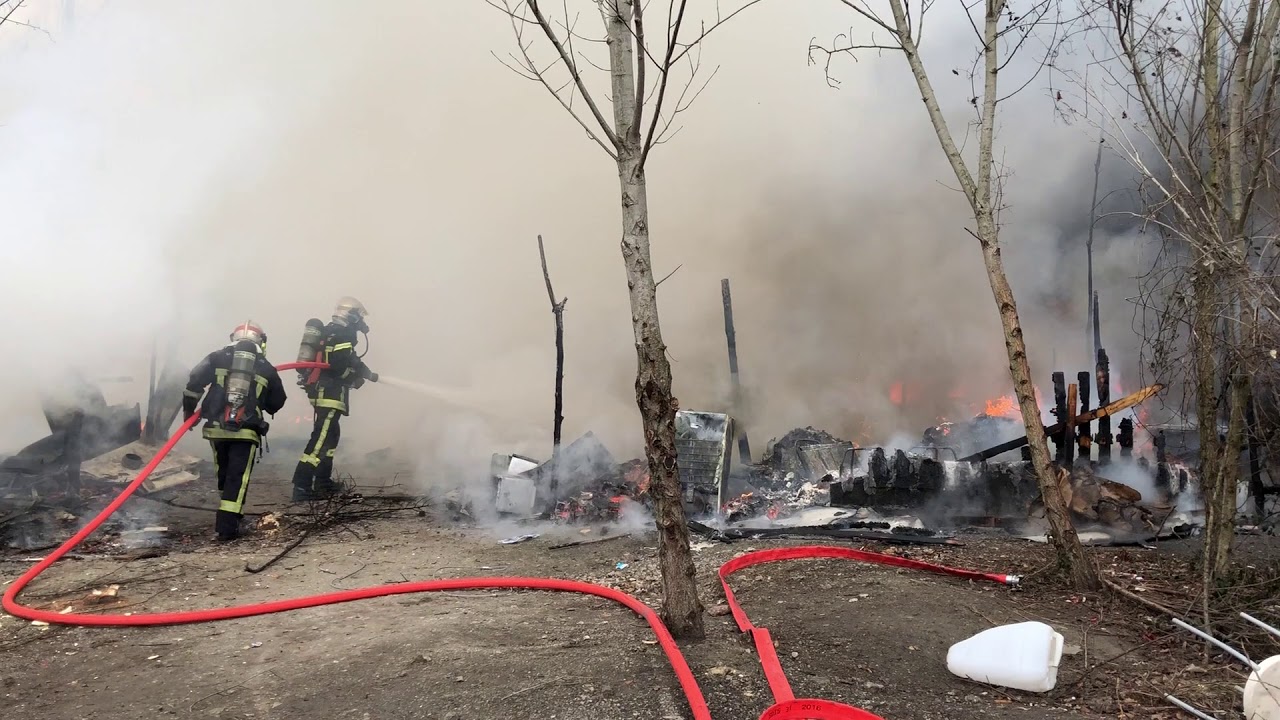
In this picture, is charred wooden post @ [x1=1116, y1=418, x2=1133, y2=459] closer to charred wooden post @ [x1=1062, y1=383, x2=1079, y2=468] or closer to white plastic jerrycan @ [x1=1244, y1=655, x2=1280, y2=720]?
charred wooden post @ [x1=1062, y1=383, x2=1079, y2=468]

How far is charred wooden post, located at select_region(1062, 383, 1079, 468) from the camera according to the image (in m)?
7.51

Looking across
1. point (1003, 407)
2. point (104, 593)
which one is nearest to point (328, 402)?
point (104, 593)

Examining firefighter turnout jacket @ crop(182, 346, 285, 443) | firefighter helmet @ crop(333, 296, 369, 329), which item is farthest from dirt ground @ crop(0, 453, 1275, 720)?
firefighter helmet @ crop(333, 296, 369, 329)

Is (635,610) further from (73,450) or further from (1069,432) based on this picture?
(73,450)

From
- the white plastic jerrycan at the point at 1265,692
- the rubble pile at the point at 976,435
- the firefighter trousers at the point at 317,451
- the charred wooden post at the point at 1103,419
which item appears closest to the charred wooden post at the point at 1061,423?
the charred wooden post at the point at 1103,419

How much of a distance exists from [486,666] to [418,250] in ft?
36.9

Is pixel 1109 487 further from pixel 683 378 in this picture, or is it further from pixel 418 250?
→ pixel 418 250

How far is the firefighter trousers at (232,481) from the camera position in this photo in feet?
21.3

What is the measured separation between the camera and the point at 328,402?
8.15m

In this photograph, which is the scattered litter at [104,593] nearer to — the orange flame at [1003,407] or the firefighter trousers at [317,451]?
the firefighter trousers at [317,451]

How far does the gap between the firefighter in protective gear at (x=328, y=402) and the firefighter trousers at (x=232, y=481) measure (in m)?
1.39

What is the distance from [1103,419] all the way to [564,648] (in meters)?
6.50

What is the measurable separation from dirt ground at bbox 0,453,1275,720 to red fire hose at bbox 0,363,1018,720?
0.06 m

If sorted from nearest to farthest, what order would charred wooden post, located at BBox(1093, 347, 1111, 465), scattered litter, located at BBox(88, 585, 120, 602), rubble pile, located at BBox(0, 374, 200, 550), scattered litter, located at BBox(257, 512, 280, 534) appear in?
scattered litter, located at BBox(88, 585, 120, 602), rubble pile, located at BBox(0, 374, 200, 550), scattered litter, located at BBox(257, 512, 280, 534), charred wooden post, located at BBox(1093, 347, 1111, 465)
